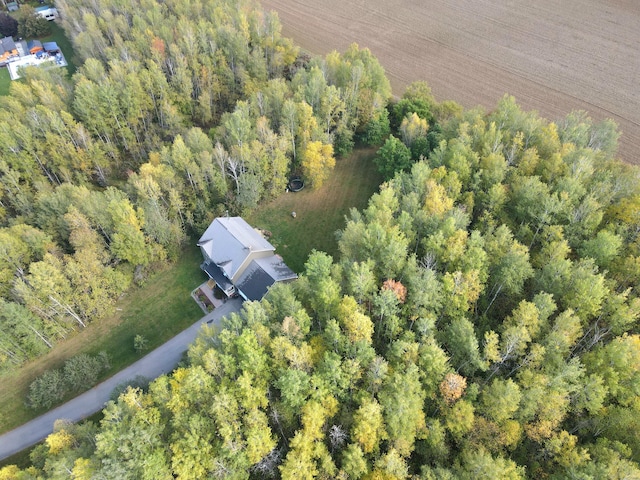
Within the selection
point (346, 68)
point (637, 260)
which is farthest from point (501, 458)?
point (346, 68)

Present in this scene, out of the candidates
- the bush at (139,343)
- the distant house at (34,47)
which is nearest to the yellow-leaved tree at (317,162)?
the bush at (139,343)

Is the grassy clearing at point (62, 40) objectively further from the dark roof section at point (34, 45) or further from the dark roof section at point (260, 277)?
the dark roof section at point (260, 277)

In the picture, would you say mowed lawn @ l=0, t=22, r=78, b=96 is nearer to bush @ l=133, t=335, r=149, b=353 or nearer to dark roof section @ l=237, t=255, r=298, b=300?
bush @ l=133, t=335, r=149, b=353

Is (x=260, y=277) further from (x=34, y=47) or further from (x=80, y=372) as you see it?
(x=34, y=47)

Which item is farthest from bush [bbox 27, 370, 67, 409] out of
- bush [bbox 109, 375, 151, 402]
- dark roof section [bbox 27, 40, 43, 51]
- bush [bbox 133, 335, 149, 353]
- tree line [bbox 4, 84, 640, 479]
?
dark roof section [bbox 27, 40, 43, 51]

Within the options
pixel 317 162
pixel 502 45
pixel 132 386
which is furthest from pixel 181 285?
pixel 502 45

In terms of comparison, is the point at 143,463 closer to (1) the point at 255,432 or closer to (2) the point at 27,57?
(1) the point at 255,432
